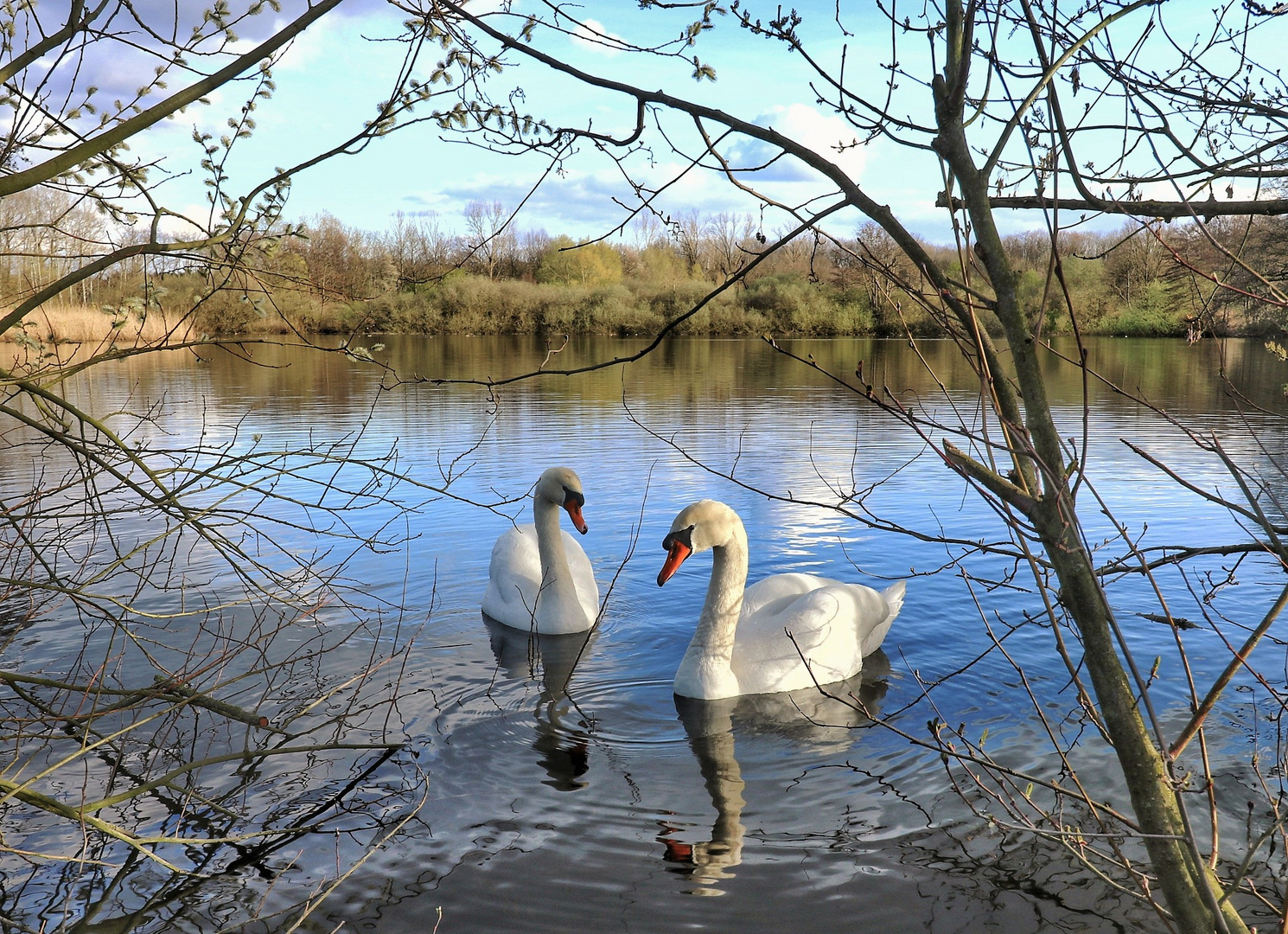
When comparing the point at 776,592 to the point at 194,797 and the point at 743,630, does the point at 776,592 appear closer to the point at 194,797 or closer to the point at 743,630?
the point at 743,630

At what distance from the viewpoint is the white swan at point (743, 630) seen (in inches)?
248

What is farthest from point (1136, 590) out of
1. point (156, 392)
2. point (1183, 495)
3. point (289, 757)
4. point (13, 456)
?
point (156, 392)

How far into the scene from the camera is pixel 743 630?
670 centimetres

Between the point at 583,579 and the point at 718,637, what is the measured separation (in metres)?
2.19

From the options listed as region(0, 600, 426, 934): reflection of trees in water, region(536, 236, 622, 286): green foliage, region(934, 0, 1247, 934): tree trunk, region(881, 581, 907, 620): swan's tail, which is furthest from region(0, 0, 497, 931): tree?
region(536, 236, 622, 286): green foliage

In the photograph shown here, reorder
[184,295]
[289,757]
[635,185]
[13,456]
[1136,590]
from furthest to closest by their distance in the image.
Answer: [13,456] < [1136,590] < [289,757] < [184,295] < [635,185]

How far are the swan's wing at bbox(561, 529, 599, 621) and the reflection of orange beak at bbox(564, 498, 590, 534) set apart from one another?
202mm

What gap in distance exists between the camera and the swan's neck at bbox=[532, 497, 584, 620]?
775 cm

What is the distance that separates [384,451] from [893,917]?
11751mm

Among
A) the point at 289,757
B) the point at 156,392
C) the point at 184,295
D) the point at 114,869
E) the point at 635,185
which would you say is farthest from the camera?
the point at 156,392

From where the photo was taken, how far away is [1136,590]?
8.35 m

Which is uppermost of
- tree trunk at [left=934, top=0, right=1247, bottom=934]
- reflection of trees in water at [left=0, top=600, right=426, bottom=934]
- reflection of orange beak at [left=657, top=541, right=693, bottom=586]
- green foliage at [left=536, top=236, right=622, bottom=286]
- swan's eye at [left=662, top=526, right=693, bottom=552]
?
green foliage at [left=536, top=236, right=622, bottom=286]

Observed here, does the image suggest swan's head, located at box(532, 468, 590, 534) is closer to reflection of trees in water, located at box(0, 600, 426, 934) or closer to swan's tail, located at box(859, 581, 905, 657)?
reflection of trees in water, located at box(0, 600, 426, 934)

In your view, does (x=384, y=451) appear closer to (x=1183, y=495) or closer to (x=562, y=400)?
(x=562, y=400)
